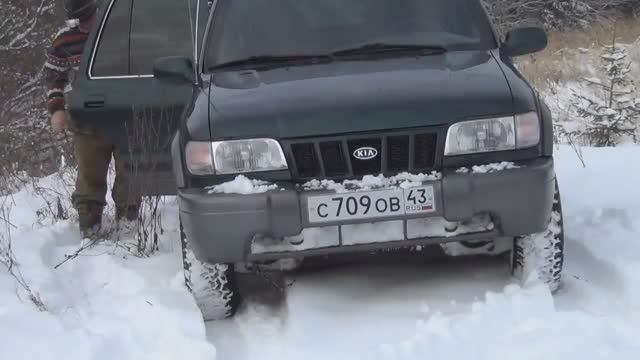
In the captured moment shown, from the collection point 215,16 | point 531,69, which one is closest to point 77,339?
point 215,16

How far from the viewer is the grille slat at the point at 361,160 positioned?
3137mm

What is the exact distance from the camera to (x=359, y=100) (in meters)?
3.20

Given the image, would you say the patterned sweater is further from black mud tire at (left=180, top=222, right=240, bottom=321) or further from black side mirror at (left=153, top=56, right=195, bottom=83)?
black mud tire at (left=180, top=222, right=240, bottom=321)

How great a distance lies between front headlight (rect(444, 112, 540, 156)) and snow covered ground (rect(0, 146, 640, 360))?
63 cm

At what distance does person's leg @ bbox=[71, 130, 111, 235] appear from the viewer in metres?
4.80

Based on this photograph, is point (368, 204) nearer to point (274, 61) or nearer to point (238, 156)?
point (238, 156)

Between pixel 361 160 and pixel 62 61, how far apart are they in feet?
8.80

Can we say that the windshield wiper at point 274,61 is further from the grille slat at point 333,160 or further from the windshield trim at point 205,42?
the grille slat at point 333,160

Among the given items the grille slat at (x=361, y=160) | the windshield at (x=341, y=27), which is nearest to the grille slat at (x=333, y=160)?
the grille slat at (x=361, y=160)

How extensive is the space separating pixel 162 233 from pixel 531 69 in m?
A: 10.1

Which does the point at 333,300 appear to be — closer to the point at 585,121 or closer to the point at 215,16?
the point at 215,16

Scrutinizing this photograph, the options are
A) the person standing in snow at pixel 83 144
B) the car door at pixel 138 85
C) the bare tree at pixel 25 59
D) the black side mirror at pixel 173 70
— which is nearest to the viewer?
the black side mirror at pixel 173 70

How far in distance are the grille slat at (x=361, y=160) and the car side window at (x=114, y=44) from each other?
2.11 m

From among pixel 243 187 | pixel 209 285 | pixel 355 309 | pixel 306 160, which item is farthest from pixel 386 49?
pixel 209 285
